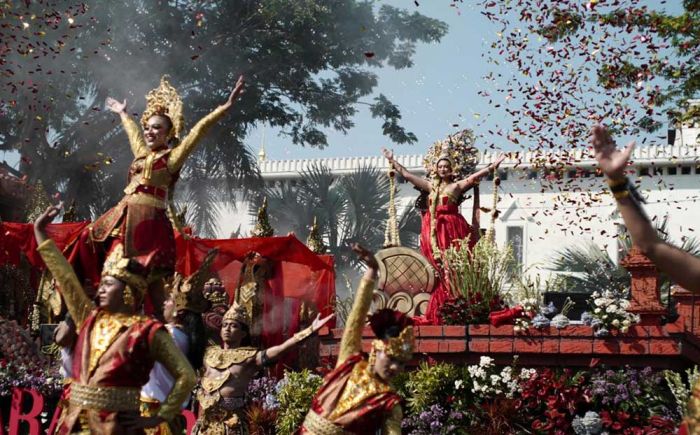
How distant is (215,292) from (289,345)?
2.96 meters

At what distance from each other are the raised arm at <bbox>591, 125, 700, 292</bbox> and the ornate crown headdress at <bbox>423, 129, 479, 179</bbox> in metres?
8.35

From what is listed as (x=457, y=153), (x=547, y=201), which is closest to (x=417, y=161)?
(x=547, y=201)

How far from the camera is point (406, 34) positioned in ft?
98.1

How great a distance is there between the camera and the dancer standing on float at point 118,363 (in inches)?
247

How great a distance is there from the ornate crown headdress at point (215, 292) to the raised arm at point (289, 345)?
2174 mm

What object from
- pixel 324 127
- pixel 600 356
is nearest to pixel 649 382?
pixel 600 356

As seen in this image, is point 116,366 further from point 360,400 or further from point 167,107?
point 167,107

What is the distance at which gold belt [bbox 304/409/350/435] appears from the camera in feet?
21.2

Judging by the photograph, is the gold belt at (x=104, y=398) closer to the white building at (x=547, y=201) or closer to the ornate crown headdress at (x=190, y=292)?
the ornate crown headdress at (x=190, y=292)

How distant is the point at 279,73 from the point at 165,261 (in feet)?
66.4

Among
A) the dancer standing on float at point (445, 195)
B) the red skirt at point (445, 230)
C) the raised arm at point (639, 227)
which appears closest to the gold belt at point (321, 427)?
the raised arm at point (639, 227)

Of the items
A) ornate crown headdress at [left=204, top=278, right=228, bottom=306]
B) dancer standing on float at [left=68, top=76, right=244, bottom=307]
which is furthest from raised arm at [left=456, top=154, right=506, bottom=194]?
dancer standing on float at [left=68, top=76, right=244, bottom=307]

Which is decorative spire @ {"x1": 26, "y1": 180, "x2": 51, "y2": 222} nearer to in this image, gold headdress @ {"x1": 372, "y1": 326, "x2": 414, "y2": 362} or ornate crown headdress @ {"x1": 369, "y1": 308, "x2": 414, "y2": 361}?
ornate crown headdress @ {"x1": 369, "y1": 308, "x2": 414, "y2": 361}

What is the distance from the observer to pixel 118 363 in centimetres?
627
